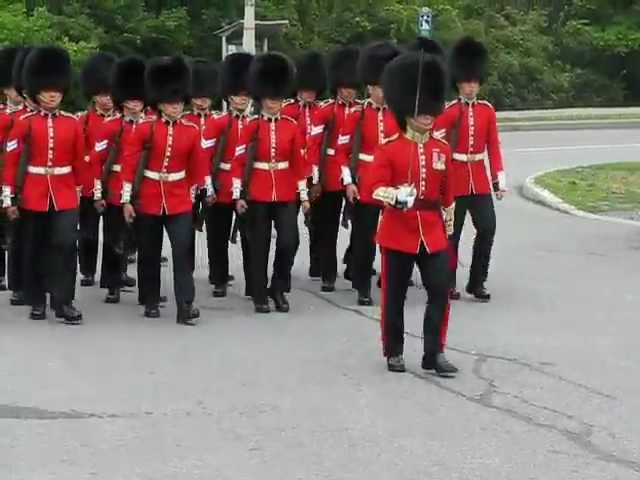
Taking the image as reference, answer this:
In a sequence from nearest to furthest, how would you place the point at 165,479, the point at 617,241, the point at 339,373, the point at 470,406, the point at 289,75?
the point at 165,479 < the point at 470,406 < the point at 339,373 < the point at 289,75 < the point at 617,241

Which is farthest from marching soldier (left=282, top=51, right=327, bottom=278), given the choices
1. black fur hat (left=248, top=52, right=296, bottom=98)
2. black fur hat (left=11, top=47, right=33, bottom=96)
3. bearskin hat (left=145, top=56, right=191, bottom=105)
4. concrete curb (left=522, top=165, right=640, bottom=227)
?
concrete curb (left=522, top=165, right=640, bottom=227)

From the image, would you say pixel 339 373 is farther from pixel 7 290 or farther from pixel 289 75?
pixel 7 290

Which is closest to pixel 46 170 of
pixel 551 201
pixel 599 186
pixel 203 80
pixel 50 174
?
pixel 50 174

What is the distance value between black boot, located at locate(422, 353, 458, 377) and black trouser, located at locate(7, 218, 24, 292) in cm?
349

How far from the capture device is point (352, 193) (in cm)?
1056

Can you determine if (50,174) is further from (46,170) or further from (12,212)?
(12,212)

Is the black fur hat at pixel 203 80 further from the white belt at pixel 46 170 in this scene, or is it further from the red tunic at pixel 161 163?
the white belt at pixel 46 170

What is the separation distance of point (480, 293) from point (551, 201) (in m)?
6.11

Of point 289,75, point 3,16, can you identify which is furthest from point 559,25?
point 289,75

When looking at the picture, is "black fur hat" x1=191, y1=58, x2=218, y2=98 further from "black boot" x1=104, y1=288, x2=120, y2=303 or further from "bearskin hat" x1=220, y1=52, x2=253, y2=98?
"black boot" x1=104, y1=288, x2=120, y2=303

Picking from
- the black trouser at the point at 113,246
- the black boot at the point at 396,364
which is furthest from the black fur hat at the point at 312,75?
the black boot at the point at 396,364

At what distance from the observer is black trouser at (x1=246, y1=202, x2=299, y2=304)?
1020cm

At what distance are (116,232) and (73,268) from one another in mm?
1215

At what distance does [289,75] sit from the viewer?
10406 millimetres
